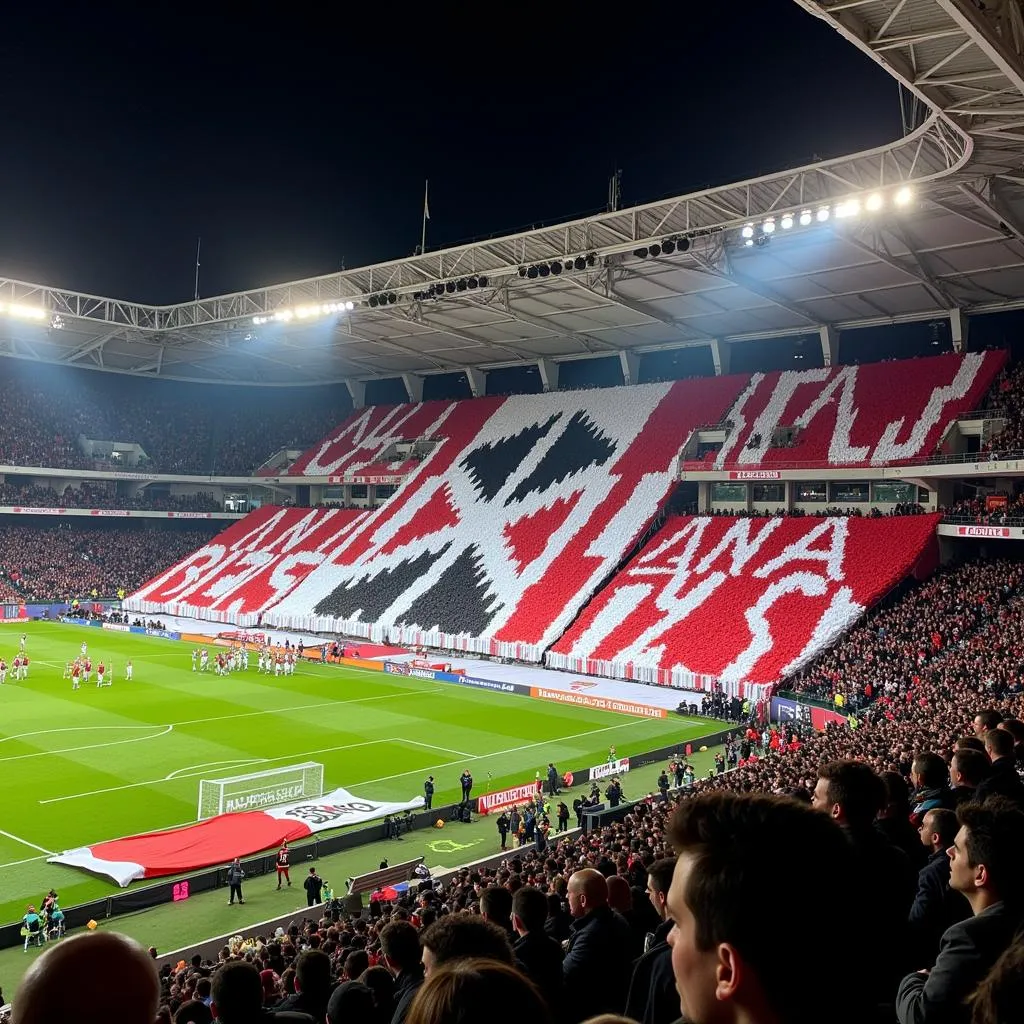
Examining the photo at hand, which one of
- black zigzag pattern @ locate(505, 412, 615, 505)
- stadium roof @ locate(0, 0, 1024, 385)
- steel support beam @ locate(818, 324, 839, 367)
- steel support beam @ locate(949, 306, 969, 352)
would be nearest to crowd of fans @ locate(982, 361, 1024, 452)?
steel support beam @ locate(949, 306, 969, 352)

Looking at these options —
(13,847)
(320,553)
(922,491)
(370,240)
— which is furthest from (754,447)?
(13,847)

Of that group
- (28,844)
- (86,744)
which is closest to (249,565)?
(86,744)

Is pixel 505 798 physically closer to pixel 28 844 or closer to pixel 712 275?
pixel 28 844

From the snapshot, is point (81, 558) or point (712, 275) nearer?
point (712, 275)

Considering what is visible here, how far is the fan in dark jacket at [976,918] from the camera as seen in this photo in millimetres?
3270

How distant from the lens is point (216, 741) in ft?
101

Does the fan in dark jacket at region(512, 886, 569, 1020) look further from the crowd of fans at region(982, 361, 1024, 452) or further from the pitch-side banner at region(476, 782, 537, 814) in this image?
the crowd of fans at region(982, 361, 1024, 452)

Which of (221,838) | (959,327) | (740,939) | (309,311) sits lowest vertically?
(221,838)

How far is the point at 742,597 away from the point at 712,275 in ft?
49.2

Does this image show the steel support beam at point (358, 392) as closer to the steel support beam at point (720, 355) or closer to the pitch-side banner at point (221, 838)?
the steel support beam at point (720, 355)

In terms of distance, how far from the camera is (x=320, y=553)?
209 ft

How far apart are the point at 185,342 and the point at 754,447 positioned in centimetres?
4095

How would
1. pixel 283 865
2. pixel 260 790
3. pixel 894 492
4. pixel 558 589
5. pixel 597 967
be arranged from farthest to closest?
pixel 558 589 < pixel 894 492 < pixel 260 790 < pixel 283 865 < pixel 597 967

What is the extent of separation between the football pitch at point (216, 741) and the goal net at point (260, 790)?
698 mm
